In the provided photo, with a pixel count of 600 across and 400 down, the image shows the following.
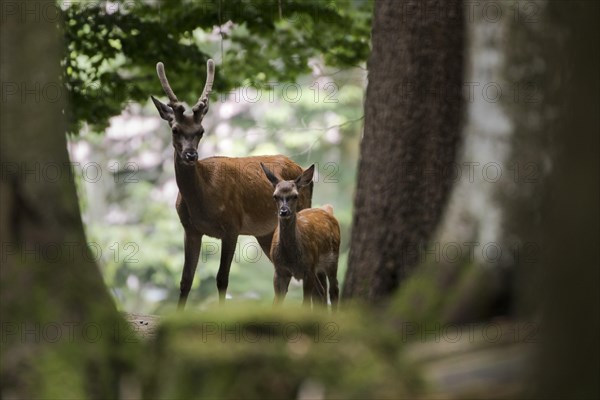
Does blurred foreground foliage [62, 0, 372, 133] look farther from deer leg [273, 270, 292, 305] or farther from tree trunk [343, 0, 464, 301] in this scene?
tree trunk [343, 0, 464, 301]

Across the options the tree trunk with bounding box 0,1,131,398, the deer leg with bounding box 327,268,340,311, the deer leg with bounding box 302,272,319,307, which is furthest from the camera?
the deer leg with bounding box 327,268,340,311

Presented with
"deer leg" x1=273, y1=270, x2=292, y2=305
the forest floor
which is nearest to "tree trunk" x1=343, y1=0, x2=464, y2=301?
the forest floor

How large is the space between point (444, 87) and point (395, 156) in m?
0.59

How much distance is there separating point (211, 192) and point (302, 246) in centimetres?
116

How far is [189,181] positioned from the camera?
Answer: 10.9 metres

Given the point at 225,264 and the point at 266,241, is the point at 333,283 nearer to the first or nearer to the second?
the point at 225,264

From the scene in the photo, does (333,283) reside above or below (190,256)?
below

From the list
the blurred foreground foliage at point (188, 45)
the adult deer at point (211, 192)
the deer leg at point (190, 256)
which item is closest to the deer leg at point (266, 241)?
the adult deer at point (211, 192)

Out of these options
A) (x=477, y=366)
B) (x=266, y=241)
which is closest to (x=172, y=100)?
(x=266, y=241)

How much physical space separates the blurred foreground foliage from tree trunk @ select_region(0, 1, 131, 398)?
6.40m

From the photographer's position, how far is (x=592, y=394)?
4750 millimetres

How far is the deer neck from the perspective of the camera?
10805 mm

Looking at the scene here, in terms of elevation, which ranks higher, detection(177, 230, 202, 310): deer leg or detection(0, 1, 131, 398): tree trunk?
detection(0, 1, 131, 398): tree trunk

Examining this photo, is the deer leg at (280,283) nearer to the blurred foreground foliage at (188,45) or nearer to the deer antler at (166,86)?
the deer antler at (166,86)
